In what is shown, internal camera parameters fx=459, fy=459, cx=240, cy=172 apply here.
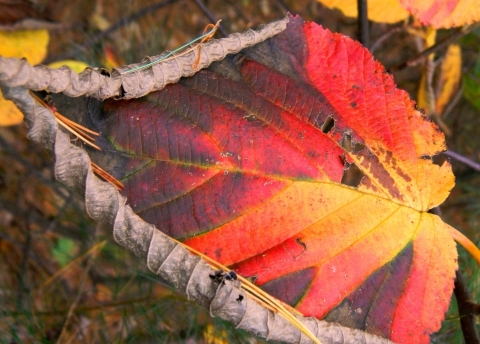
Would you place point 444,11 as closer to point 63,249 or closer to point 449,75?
point 449,75

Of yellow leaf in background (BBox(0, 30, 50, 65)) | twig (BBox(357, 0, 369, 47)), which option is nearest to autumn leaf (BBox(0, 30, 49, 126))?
yellow leaf in background (BBox(0, 30, 50, 65))

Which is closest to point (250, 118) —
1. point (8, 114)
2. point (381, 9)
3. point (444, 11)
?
point (444, 11)

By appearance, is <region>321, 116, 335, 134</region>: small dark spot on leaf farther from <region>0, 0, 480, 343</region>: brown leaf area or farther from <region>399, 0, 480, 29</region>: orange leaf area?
<region>0, 0, 480, 343</region>: brown leaf area

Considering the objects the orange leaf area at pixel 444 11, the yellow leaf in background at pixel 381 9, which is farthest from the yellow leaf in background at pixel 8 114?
the orange leaf area at pixel 444 11

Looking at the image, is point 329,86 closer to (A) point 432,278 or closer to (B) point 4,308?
(A) point 432,278

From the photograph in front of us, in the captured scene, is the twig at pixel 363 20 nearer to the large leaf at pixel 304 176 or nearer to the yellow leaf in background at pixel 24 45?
the large leaf at pixel 304 176

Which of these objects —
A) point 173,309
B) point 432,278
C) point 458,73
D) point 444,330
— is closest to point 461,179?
point 458,73

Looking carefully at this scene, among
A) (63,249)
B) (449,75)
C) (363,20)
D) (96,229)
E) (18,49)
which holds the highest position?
(18,49)
